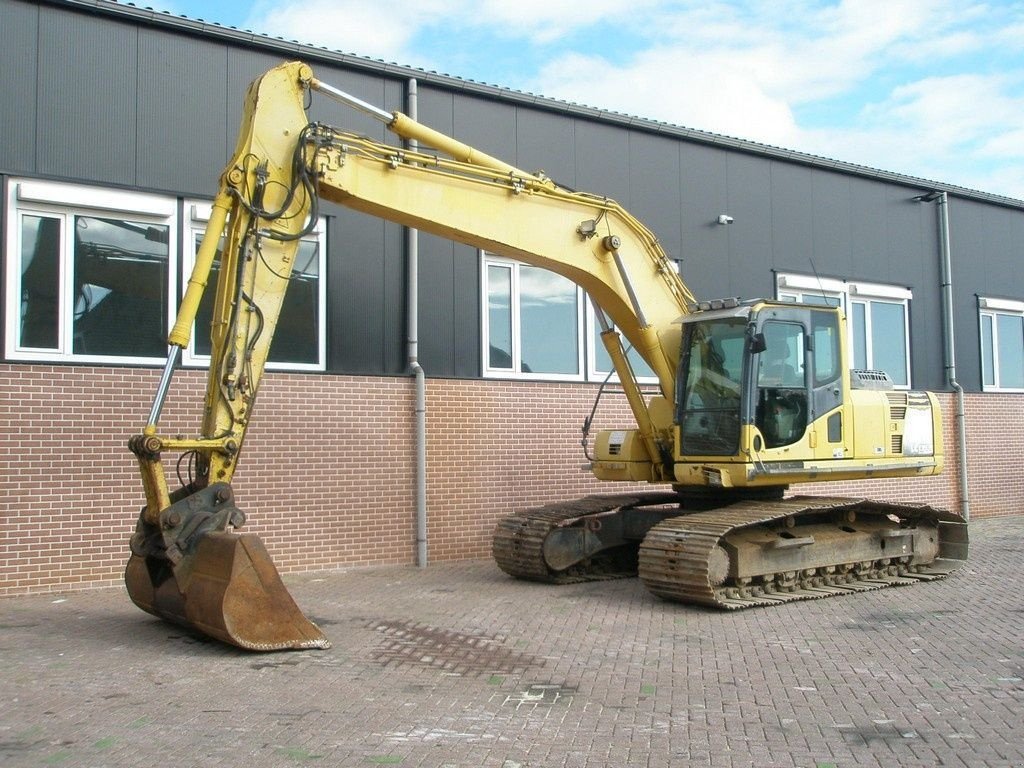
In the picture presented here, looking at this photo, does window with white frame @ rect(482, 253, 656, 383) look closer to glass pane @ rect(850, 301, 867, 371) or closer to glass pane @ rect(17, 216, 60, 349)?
Result: glass pane @ rect(850, 301, 867, 371)

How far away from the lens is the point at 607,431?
11.4 metres

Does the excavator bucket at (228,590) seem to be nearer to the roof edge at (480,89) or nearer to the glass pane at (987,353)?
the roof edge at (480,89)

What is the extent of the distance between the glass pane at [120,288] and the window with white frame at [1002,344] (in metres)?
14.9

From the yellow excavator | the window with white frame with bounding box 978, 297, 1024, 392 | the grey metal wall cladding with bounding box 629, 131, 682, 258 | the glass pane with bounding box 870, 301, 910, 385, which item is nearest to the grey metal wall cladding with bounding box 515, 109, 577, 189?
the grey metal wall cladding with bounding box 629, 131, 682, 258

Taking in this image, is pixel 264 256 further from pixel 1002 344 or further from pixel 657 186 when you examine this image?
pixel 1002 344

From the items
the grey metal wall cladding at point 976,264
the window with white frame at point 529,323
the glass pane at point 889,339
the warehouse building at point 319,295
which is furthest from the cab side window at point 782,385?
the grey metal wall cladding at point 976,264

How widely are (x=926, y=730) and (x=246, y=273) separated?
5.75m

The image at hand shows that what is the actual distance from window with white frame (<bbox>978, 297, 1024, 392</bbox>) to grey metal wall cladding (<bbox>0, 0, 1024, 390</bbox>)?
0.46 m

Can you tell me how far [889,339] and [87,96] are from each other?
13.5 m

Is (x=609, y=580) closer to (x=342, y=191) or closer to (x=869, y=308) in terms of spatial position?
(x=342, y=191)

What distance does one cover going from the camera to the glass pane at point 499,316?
44.4ft

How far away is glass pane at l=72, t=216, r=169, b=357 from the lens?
1084cm

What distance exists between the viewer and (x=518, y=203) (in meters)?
9.76

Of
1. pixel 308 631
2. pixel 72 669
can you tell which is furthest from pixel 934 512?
pixel 72 669
